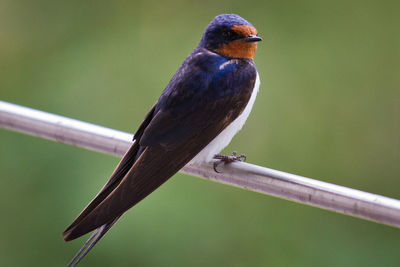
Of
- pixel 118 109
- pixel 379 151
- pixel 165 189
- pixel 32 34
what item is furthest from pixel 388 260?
pixel 32 34

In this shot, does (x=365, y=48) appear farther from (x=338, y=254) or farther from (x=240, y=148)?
(x=338, y=254)

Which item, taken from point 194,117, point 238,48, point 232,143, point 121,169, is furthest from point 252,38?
Answer: point 232,143

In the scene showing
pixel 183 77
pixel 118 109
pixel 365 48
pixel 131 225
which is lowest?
pixel 131 225

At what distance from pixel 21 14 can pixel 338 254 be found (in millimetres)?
2188

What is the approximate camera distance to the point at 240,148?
289cm

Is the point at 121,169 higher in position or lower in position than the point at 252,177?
lower

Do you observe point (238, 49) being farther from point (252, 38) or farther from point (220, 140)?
point (220, 140)

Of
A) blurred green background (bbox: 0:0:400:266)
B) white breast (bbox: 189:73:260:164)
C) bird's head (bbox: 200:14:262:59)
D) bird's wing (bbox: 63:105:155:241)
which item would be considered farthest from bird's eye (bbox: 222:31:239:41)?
blurred green background (bbox: 0:0:400:266)

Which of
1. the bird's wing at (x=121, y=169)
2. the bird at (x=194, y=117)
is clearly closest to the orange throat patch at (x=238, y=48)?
the bird at (x=194, y=117)

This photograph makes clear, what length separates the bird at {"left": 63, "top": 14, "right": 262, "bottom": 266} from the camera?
1.19 m

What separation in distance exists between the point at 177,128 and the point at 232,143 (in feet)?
5.34

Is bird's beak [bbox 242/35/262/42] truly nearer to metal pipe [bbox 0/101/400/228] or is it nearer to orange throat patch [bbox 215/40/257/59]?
orange throat patch [bbox 215/40/257/59]

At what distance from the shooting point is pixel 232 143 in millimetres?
2893

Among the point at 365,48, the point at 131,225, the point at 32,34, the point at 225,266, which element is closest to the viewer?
the point at 225,266
